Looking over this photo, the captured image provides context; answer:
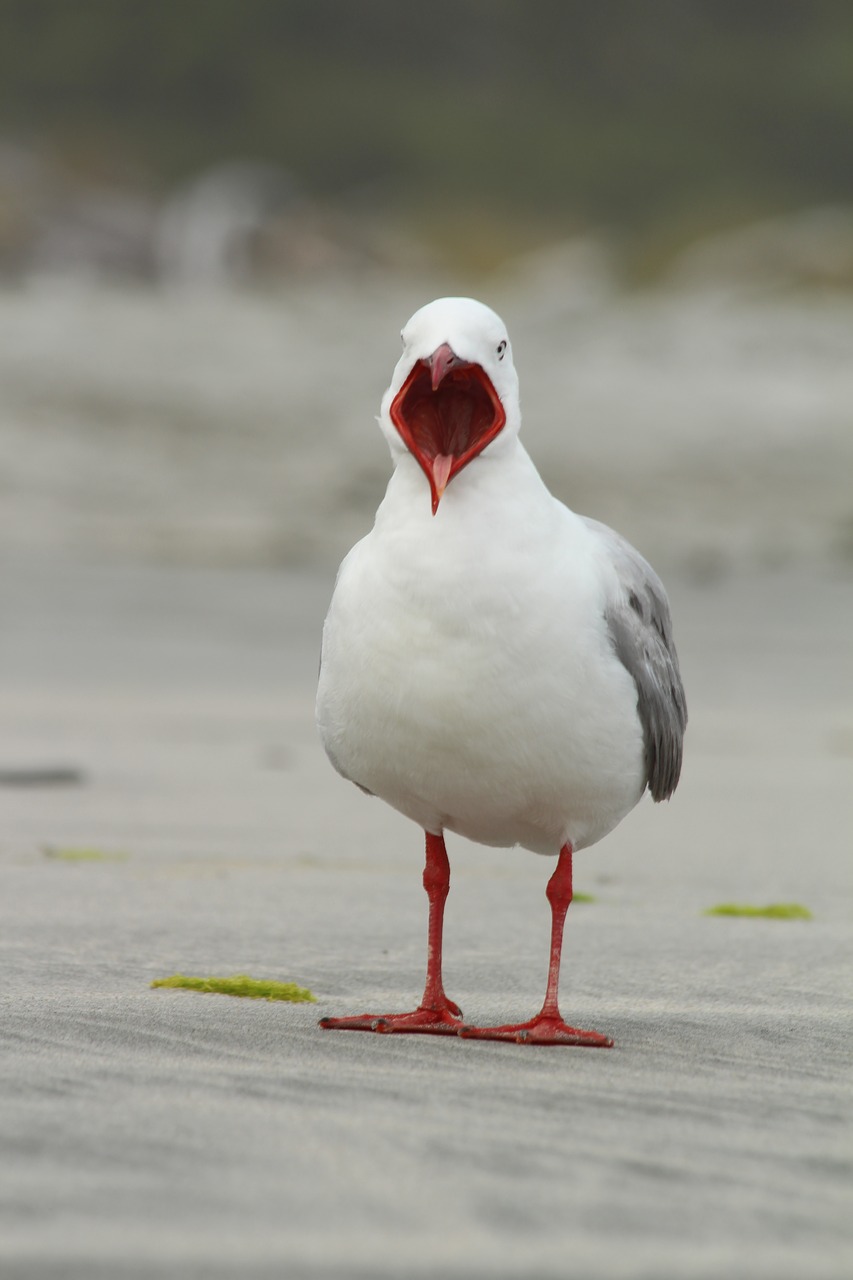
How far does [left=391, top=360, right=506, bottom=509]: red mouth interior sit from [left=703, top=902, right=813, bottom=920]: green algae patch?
6.57 feet

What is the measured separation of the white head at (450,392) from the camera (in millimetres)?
3939

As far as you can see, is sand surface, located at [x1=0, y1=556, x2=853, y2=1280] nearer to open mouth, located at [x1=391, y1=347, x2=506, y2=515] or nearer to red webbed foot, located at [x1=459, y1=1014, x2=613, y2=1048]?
red webbed foot, located at [x1=459, y1=1014, x2=613, y2=1048]

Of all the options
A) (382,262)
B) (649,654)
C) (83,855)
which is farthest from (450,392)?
(382,262)

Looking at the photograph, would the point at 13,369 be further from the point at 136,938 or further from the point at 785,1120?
the point at 785,1120

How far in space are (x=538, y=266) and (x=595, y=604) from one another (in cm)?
2869

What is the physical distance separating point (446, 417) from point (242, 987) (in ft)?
4.14

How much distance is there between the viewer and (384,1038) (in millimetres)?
4016

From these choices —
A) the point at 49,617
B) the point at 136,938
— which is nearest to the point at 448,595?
the point at 136,938

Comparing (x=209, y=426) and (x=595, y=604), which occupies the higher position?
(x=209, y=426)

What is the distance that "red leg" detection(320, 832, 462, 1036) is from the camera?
13.4ft

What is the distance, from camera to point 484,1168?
2998 mm

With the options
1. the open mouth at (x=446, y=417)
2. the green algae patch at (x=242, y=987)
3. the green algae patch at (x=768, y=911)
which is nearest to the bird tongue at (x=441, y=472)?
the open mouth at (x=446, y=417)

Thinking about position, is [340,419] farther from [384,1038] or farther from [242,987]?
[384,1038]

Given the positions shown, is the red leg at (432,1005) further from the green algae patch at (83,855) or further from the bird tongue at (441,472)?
the green algae patch at (83,855)
